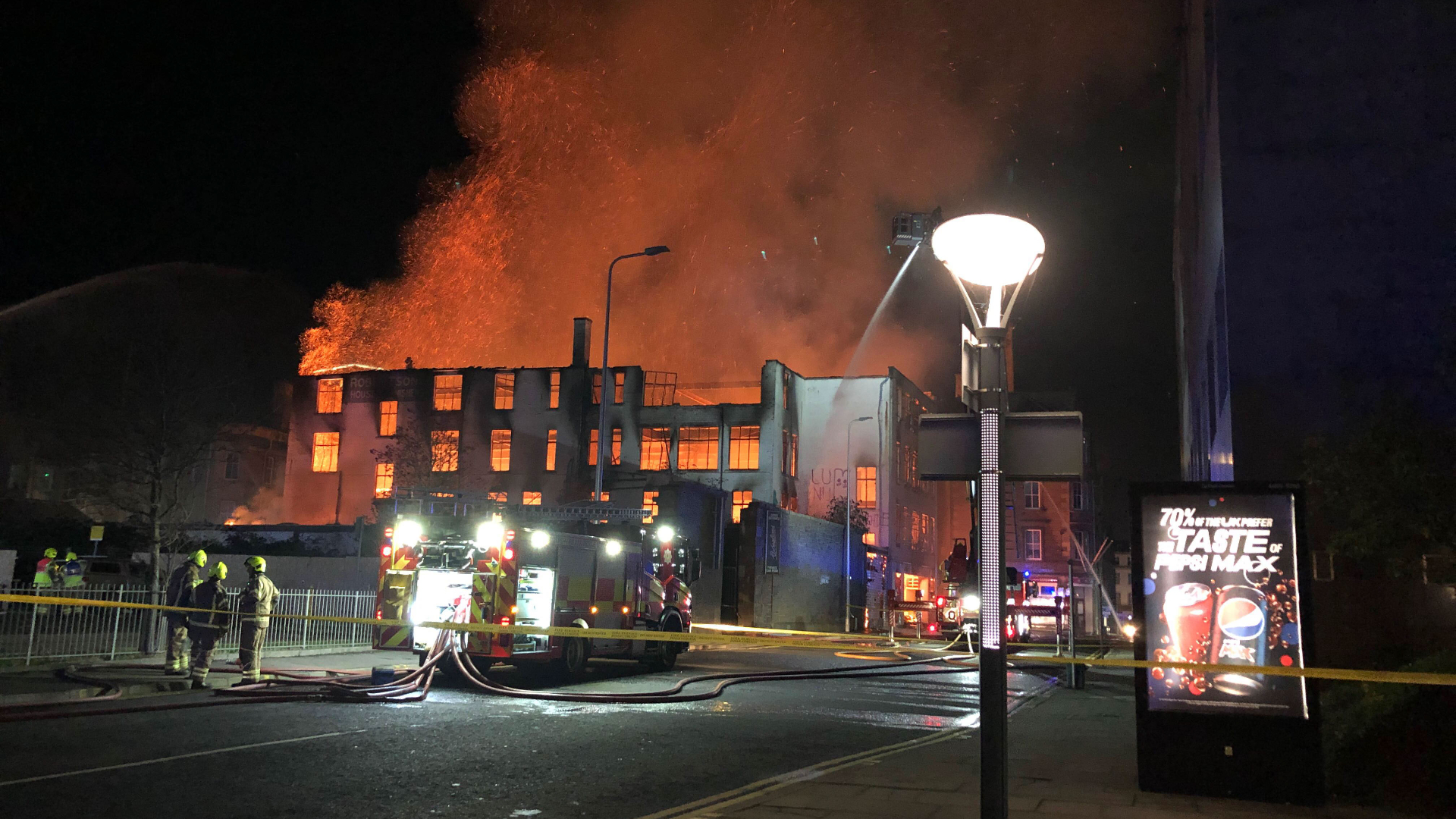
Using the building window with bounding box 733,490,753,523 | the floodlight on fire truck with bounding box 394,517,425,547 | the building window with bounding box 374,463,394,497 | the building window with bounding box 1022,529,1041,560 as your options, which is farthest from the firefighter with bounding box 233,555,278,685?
the building window with bounding box 1022,529,1041,560

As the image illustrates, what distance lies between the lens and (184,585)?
50.4ft

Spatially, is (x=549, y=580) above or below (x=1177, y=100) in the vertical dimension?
below

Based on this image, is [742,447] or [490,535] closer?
[490,535]

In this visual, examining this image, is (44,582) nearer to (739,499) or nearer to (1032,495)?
(739,499)

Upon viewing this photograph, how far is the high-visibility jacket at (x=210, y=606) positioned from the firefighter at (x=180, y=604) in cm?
22

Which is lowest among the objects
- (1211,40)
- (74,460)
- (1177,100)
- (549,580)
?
(549,580)

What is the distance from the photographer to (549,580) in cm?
1625

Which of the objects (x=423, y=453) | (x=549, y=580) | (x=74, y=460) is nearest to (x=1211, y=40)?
(x=549, y=580)

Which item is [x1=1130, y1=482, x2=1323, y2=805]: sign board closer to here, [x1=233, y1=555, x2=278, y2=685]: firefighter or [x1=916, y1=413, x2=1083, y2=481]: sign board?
[x1=916, y1=413, x2=1083, y2=481]: sign board

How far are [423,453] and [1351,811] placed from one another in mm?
47928

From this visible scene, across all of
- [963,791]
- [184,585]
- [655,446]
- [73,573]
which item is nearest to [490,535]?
[184,585]

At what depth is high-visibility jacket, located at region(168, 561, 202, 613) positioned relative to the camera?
49.9 ft

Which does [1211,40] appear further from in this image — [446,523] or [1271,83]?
[446,523]

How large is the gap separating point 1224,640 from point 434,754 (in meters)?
6.84
